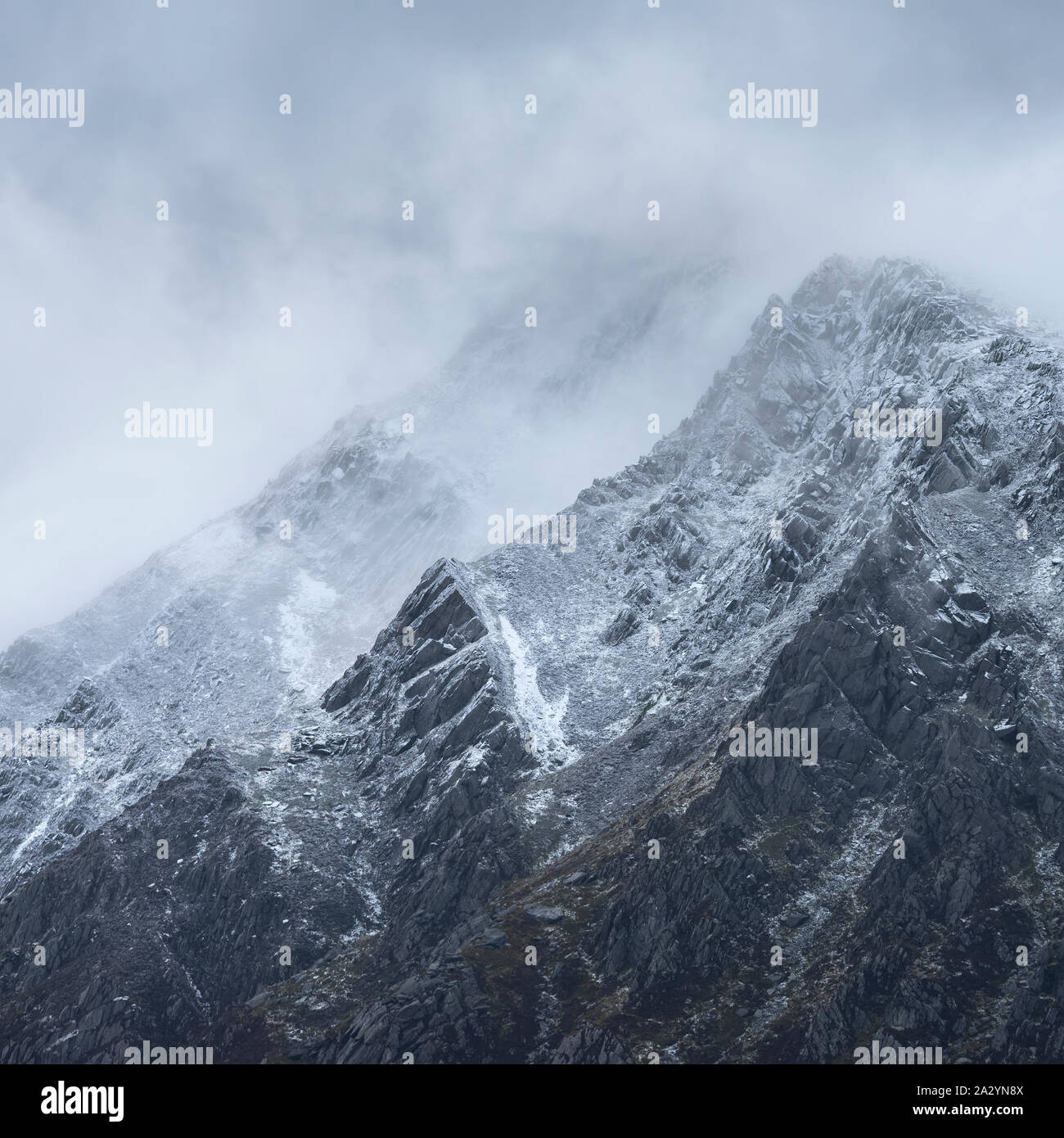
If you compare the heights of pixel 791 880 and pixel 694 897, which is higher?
pixel 791 880

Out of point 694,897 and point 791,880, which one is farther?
point 791,880

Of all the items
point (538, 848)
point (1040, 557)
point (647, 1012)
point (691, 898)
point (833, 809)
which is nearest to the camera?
point (647, 1012)

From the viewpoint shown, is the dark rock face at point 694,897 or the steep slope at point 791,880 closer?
the steep slope at point 791,880

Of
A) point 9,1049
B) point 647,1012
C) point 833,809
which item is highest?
point 833,809

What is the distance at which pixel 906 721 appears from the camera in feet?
576

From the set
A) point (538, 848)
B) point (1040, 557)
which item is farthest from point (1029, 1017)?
point (1040, 557)

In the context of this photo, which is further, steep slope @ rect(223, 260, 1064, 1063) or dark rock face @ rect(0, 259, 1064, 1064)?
dark rock face @ rect(0, 259, 1064, 1064)

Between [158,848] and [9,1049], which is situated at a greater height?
[158,848]

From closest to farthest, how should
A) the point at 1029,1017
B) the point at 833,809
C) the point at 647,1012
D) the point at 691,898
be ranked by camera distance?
the point at 1029,1017
the point at 647,1012
the point at 691,898
the point at 833,809

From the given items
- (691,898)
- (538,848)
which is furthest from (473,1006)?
(538,848)
